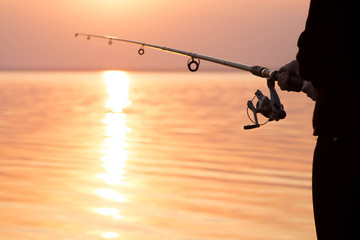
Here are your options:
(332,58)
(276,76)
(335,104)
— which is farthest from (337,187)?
(276,76)

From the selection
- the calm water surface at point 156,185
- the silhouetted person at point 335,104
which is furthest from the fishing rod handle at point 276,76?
the calm water surface at point 156,185

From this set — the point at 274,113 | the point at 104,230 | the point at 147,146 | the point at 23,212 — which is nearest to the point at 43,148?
the point at 147,146

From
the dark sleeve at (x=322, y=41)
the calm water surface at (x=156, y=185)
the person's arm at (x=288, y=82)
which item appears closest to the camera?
the dark sleeve at (x=322, y=41)

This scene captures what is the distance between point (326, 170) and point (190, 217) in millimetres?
4388

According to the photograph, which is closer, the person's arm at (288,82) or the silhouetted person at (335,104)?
the silhouetted person at (335,104)

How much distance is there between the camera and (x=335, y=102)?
9.06 feet

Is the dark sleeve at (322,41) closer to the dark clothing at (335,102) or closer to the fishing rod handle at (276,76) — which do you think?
the dark clothing at (335,102)

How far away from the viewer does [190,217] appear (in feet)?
23.3

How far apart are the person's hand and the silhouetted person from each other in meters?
0.29

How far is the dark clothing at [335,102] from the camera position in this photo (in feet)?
8.80

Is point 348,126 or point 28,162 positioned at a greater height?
point 28,162

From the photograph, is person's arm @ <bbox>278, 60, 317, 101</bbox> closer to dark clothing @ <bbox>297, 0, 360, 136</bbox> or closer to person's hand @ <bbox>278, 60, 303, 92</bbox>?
person's hand @ <bbox>278, 60, 303, 92</bbox>

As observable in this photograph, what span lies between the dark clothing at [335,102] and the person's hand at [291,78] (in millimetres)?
285

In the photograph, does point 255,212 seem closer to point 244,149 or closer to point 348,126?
point 348,126
